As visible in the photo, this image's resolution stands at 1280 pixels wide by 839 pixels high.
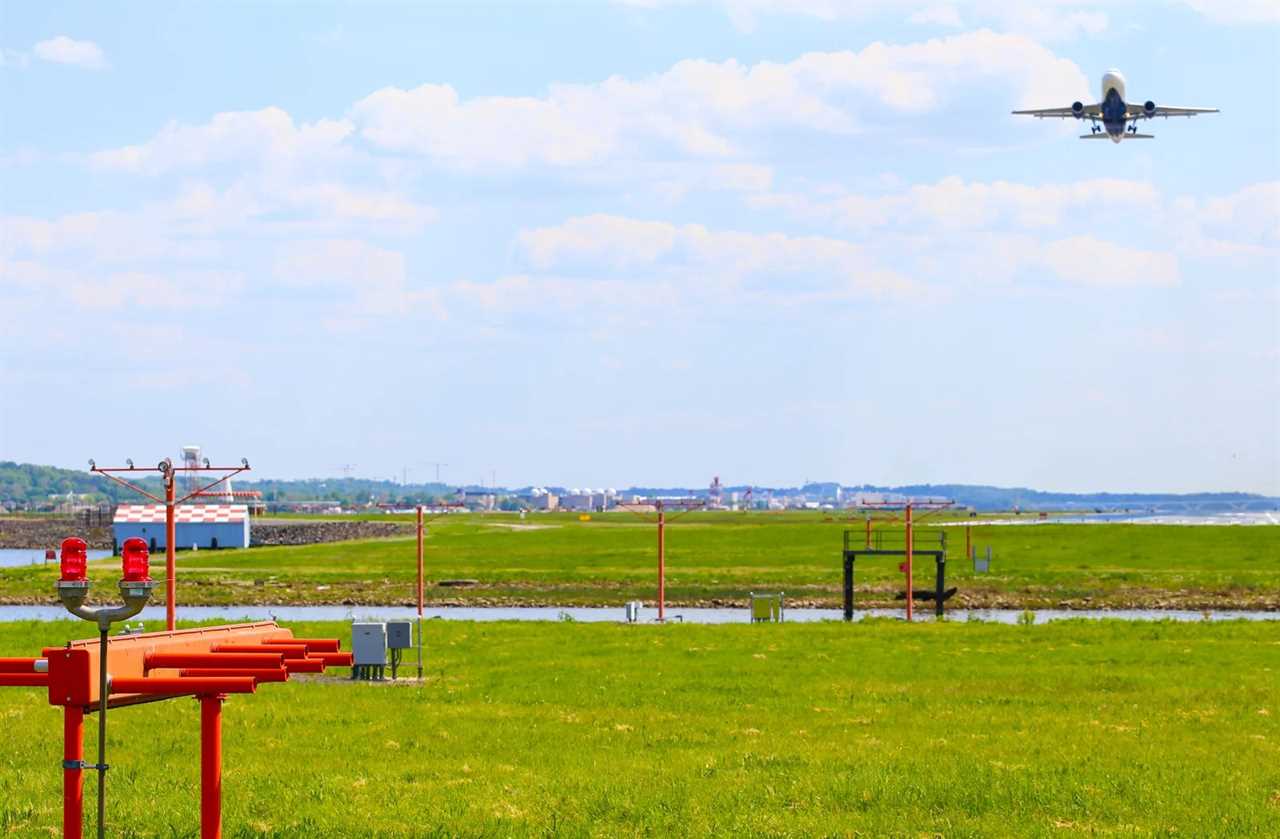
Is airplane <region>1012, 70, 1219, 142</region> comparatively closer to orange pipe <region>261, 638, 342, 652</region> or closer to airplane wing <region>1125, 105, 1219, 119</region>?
airplane wing <region>1125, 105, 1219, 119</region>

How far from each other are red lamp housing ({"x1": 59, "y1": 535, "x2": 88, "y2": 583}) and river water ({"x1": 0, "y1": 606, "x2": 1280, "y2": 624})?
6324 centimetres

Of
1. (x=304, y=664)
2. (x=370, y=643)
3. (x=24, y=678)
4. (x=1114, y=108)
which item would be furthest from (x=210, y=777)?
(x=1114, y=108)

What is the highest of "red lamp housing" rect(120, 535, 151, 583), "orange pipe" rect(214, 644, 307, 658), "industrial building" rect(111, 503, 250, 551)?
"red lamp housing" rect(120, 535, 151, 583)

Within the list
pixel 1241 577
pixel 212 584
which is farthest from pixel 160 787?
pixel 1241 577

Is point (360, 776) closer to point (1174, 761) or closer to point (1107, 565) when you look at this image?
point (1174, 761)

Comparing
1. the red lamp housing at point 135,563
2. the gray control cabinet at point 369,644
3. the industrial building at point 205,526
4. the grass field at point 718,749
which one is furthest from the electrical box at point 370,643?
the industrial building at point 205,526

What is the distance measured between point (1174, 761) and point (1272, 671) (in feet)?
58.9

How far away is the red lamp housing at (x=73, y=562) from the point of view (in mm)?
16234

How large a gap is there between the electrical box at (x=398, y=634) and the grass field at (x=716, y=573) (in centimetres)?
5077

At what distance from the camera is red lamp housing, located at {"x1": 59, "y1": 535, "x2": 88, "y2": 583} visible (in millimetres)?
16234

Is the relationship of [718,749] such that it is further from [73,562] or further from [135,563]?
[73,562]

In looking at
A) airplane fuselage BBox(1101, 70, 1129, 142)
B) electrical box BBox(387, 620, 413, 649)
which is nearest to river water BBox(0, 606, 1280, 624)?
electrical box BBox(387, 620, 413, 649)

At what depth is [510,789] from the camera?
25.4 meters

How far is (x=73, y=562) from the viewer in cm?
1625
